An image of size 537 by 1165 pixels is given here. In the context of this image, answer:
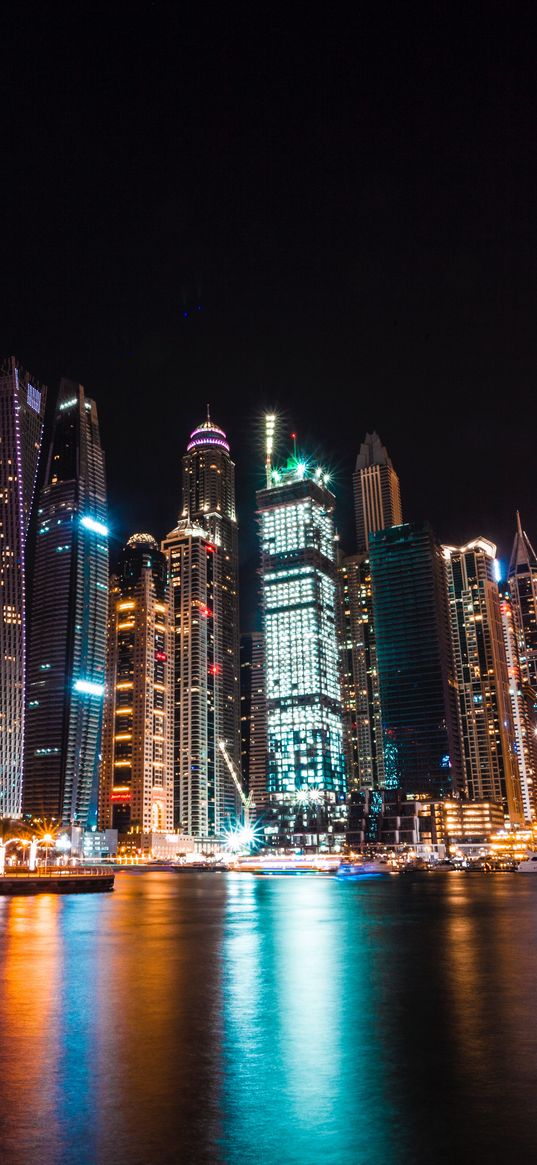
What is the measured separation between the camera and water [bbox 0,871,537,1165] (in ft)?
47.1

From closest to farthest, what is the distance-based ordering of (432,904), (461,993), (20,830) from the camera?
(461,993) < (432,904) < (20,830)

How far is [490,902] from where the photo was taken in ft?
280

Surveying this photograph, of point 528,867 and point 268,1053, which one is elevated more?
point 268,1053

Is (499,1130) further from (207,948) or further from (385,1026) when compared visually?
(207,948)

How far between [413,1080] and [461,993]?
1285 cm

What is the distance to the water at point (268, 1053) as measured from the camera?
1435cm

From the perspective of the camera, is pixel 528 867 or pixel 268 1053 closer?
pixel 268 1053

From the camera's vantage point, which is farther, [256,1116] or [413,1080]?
[413,1080]

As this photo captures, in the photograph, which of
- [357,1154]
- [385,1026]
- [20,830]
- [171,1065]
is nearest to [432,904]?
[385,1026]

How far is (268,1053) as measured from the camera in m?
20.5

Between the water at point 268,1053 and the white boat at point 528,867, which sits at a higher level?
the water at point 268,1053

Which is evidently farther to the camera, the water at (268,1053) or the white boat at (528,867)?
the white boat at (528,867)

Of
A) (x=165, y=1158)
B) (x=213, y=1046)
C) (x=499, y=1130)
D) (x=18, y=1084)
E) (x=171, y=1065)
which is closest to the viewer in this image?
(x=165, y=1158)

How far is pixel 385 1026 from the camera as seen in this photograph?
24156mm
